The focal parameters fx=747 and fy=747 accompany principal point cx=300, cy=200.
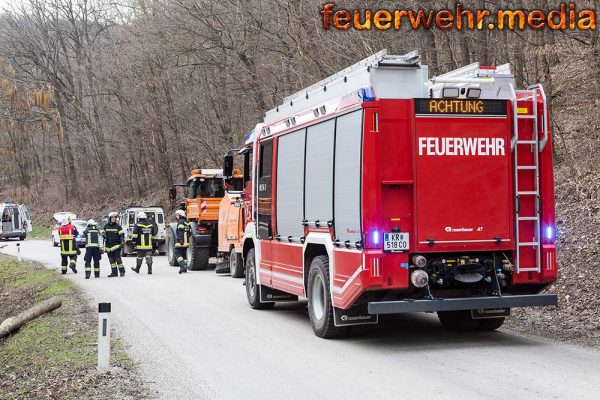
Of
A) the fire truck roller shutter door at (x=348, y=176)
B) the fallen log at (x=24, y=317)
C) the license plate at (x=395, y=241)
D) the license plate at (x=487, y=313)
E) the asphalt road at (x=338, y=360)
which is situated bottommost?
the fallen log at (x=24, y=317)

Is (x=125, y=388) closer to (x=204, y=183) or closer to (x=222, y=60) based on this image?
(x=204, y=183)

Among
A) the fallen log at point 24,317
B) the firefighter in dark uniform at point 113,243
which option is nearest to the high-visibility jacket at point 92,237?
the firefighter in dark uniform at point 113,243

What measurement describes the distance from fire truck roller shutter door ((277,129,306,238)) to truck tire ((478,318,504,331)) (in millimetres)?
2820

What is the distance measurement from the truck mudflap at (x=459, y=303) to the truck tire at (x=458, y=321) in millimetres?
1208

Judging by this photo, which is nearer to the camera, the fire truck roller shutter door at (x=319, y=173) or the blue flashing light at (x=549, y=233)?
the blue flashing light at (x=549, y=233)

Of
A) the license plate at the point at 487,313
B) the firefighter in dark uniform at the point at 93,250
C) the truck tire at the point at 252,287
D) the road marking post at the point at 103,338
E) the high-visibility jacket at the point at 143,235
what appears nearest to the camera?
the road marking post at the point at 103,338

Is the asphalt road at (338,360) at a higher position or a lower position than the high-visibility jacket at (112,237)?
lower

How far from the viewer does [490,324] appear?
10312 mm

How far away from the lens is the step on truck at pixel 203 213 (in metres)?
23.4

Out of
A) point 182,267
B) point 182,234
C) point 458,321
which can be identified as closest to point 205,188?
point 182,234

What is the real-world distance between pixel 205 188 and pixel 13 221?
27.0 meters

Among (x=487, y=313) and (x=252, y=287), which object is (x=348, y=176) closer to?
(x=487, y=313)

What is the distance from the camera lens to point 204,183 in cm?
2414

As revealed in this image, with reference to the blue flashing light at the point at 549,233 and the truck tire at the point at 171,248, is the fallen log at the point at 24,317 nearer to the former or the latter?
the blue flashing light at the point at 549,233
